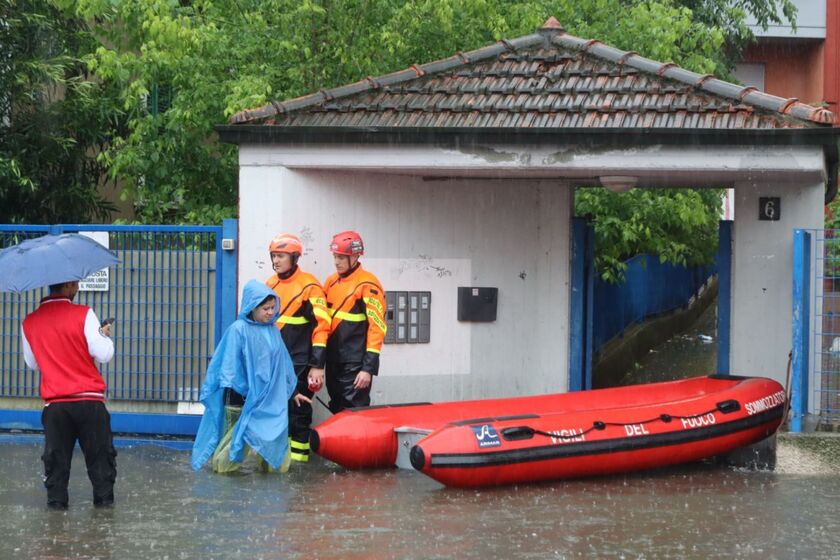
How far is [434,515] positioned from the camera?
8.55 meters

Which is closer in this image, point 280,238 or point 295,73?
point 280,238

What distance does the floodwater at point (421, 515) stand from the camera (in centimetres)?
756

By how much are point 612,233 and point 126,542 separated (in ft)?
28.3

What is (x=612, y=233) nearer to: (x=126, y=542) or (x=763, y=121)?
(x=763, y=121)

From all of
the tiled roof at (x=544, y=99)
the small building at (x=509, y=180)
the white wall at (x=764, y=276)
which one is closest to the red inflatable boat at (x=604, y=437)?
the white wall at (x=764, y=276)

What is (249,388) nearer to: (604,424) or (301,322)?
(301,322)

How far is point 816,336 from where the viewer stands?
10547 mm

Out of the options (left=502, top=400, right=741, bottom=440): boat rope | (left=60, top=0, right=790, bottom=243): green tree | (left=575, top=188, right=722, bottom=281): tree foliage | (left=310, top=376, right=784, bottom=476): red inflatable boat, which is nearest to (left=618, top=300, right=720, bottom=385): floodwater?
(left=575, top=188, right=722, bottom=281): tree foliage

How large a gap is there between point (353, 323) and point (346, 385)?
512 mm

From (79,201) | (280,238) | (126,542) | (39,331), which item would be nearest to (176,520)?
(126,542)

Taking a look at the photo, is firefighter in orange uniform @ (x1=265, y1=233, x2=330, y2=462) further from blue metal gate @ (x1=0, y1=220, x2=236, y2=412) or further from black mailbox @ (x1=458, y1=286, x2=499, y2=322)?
black mailbox @ (x1=458, y1=286, x2=499, y2=322)

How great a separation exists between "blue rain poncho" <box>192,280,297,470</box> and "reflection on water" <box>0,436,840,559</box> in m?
0.25

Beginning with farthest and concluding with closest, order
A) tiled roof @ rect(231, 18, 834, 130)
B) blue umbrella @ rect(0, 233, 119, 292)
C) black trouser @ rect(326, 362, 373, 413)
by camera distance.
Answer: tiled roof @ rect(231, 18, 834, 130) → black trouser @ rect(326, 362, 373, 413) → blue umbrella @ rect(0, 233, 119, 292)

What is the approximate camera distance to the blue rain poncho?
9.83m
